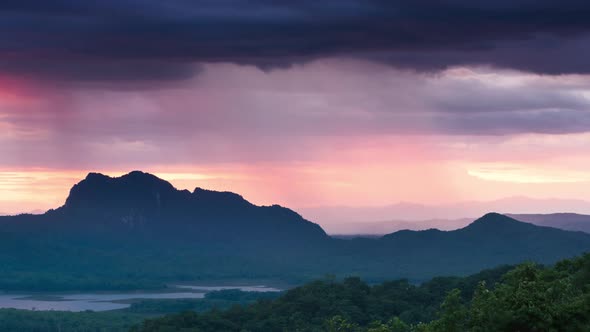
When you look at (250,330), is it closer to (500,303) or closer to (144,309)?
(500,303)

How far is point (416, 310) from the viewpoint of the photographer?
9194cm

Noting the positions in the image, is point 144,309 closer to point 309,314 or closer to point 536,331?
point 309,314

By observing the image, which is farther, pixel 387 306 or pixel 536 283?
pixel 387 306

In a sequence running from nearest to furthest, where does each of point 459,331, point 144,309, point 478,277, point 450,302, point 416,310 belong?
point 459,331, point 450,302, point 416,310, point 478,277, point 144,309

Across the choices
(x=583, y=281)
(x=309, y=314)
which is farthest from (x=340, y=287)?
(x=583, y=281)

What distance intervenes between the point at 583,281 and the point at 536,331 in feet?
65.5

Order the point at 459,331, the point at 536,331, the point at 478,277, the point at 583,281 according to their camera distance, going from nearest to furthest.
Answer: the point at 536,331 < the point at 459,331 < the point at 583,281 < the point at 478,277

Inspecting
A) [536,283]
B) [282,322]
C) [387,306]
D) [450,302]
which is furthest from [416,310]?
[536,283]

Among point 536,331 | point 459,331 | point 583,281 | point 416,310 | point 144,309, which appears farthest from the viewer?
point 144,309

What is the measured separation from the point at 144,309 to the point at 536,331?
15279cm

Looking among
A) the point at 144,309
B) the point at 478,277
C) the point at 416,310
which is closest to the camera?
the point at 416,310

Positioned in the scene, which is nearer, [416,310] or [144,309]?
[416,310]

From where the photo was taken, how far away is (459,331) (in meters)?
38.7

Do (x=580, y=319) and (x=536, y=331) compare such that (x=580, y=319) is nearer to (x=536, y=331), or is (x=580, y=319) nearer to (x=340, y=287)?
(x=536, y=331)
